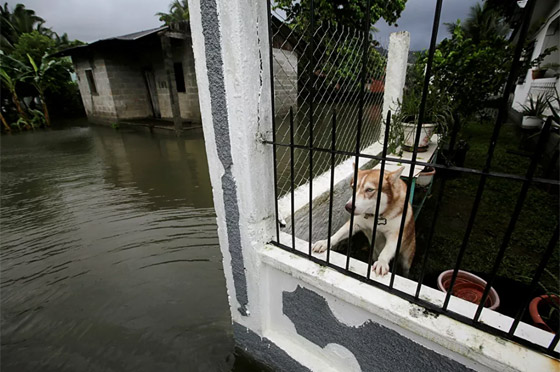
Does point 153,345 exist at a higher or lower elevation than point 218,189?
lower

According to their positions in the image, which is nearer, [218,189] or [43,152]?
[218,189]

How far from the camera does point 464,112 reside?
4.89m

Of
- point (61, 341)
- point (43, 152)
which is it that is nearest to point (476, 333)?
point (61, 341)

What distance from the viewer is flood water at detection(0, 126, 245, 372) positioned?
2.10 metres

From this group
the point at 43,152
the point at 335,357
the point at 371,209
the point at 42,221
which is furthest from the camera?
the point at 43,152

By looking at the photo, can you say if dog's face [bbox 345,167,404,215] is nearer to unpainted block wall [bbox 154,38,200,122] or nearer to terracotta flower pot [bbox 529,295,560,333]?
terracotta flower pot [bbox 529,295,560,333]

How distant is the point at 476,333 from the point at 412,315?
0.23 metres

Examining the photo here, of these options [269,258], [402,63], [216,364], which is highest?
[402,63]

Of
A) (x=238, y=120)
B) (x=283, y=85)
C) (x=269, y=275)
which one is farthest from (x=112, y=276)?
(x=283, y=85)

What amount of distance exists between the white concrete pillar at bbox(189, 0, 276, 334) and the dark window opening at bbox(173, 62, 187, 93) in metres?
9.83

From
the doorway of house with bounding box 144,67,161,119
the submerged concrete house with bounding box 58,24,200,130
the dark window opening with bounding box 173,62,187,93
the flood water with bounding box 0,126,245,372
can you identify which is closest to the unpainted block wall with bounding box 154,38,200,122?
the submerged concrete house with bounding box 58,24,200,130

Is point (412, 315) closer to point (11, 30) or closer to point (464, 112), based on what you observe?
point (464, 112)

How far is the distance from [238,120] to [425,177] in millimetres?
2900

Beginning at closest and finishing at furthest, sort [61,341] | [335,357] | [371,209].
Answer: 1. [335,357]
2. [371,209]
3. [61,341]
